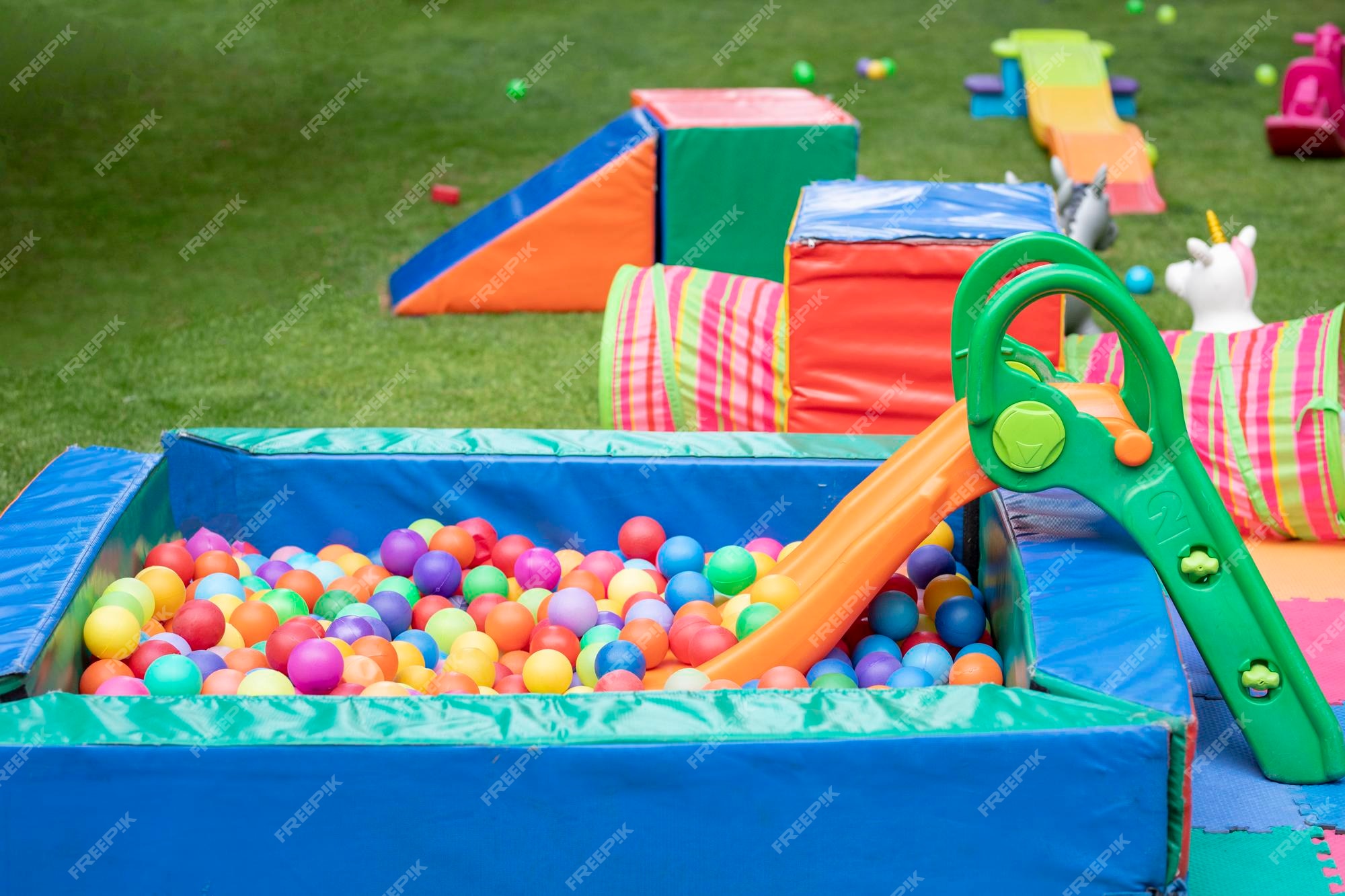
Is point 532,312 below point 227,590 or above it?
below

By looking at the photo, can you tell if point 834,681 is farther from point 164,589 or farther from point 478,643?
point 164,589

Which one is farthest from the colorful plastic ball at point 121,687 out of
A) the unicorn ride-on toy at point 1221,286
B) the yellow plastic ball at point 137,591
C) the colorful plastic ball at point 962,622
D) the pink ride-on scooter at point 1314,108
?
the pink ride-on scooter at point 1314,108

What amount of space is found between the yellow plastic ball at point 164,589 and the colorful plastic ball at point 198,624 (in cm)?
11

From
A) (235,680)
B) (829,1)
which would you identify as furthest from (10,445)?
(829,1)

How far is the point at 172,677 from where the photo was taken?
2627mm

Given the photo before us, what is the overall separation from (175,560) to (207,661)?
0.42 metres

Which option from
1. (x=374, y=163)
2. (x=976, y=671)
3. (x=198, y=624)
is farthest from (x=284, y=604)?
(x=374, y=163)

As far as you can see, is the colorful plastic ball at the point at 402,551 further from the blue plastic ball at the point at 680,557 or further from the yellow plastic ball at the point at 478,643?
the blue plastic ball at the point at 680,557

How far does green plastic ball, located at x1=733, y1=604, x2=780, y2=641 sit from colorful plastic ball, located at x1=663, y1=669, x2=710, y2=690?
0.75 feet

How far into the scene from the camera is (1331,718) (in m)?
2.65

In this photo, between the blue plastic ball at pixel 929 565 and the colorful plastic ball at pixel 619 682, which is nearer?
the colorful plastic ball at pixel 619 682

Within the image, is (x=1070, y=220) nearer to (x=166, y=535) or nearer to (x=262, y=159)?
(x=166, y=535)

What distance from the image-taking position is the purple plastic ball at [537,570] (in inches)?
125

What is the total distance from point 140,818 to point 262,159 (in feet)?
21.1
